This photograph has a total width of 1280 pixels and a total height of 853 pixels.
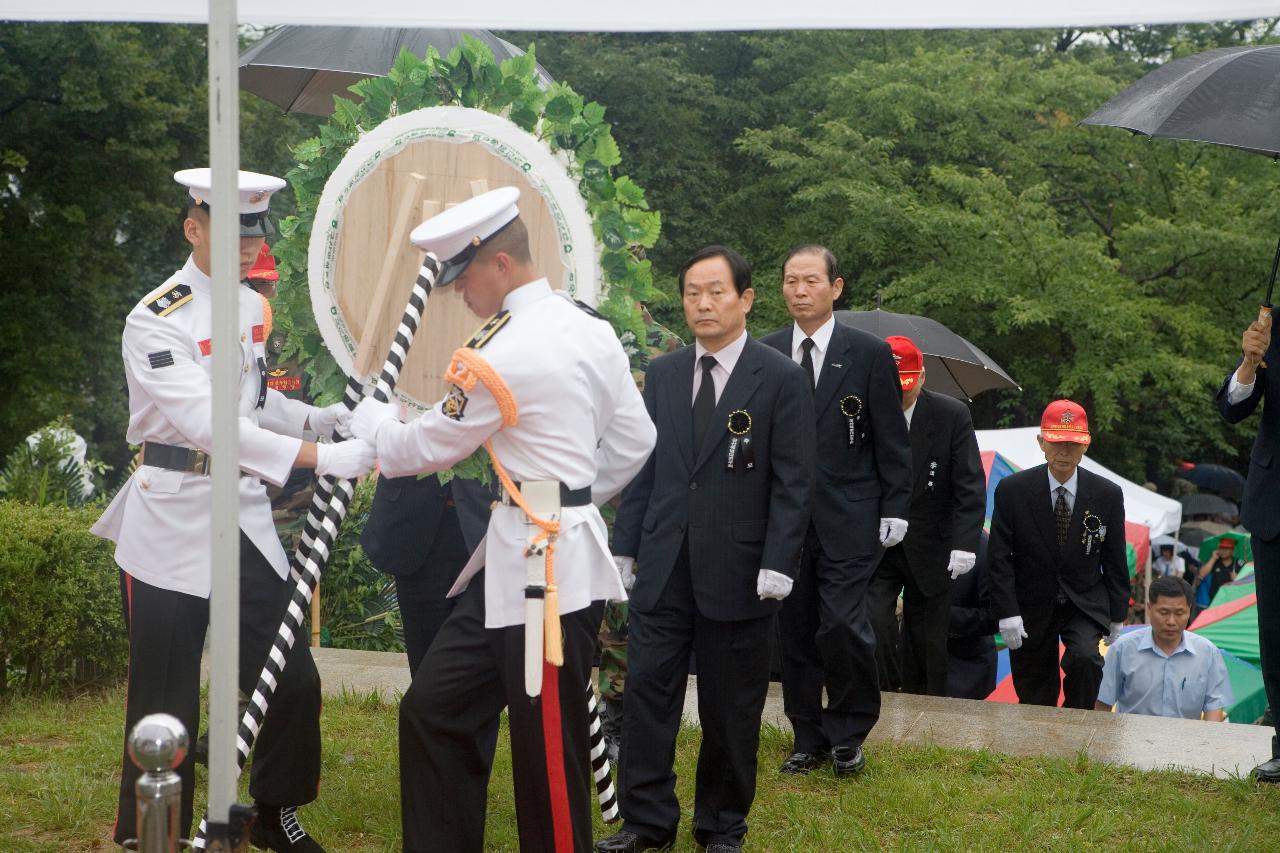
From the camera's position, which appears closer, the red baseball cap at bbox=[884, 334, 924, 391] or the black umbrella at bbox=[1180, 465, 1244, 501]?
the red baseball cap at bbox=[884, 334, 924, 391]

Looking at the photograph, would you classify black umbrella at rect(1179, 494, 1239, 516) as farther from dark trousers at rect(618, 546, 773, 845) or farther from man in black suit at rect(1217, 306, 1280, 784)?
dark trousers at rect(618, 546, 773, 845)

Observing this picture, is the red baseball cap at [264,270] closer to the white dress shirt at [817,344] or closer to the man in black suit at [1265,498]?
the white dress shirt at [817,344]

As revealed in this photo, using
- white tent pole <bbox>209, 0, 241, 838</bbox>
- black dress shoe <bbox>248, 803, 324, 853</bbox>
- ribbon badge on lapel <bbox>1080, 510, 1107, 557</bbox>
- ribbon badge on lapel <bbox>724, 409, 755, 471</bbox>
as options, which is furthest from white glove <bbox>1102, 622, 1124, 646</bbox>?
white tent pole <bbox>209, 0, 241, 838</bbox>

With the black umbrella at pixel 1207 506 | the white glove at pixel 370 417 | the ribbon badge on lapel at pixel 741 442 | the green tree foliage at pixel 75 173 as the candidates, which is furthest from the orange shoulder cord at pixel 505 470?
the black umbrella at pixel 1207 506

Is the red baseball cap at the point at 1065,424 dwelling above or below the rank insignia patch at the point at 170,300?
below

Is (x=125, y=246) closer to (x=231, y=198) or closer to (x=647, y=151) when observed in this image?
(x=647, y=151)

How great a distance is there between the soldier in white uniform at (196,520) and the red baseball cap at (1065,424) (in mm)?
4344

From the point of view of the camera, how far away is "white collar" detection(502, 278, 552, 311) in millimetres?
4105

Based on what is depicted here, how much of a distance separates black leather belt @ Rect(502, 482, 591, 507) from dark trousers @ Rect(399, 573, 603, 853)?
0.26 meters

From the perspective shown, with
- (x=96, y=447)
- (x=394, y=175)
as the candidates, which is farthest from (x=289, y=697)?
(x=96, y=447)

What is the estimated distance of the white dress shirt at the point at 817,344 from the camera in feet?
20.3

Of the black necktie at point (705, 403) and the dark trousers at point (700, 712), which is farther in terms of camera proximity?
the black necktie at point (705, 403)

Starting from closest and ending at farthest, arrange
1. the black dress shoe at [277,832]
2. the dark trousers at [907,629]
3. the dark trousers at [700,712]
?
1. the black dress shoe at [277,832]
2. the dark trousers at [700,712]
3. the dark trousers at [907,629]

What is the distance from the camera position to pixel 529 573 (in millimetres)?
4047
